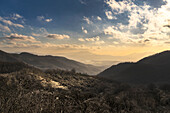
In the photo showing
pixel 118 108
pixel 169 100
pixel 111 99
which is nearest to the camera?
pixel 118 108

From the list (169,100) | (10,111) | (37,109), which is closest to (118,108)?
(37,109)

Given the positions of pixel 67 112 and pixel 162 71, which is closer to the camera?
pixel 67 112

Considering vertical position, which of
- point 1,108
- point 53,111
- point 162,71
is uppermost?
point 1,108

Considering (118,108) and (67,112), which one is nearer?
(67,112)

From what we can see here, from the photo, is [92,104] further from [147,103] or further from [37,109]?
[147,103]

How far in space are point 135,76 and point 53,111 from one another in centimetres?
15643

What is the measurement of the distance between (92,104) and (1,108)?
3873 millimetres

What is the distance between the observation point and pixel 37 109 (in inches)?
159

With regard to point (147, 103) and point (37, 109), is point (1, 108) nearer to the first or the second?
point (37, 109)

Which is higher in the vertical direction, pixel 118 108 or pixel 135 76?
pixel 118 108

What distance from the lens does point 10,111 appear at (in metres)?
3.89

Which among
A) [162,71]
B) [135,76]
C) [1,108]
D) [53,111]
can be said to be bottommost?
[135,76]

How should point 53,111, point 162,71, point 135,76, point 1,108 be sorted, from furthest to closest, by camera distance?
point 135,76 → point 162,71 → point 53,111 → point 1,108

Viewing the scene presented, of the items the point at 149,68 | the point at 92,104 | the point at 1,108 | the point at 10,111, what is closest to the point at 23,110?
the point at 10,111
